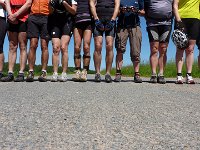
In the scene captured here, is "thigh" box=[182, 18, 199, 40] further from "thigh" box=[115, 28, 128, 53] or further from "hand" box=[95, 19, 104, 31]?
"hand" box=[95, 19, 104, 31]

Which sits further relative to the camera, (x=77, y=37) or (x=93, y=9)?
(x=77, y=37)

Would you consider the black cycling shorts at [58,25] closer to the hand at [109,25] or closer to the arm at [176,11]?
the hand at [109,25]

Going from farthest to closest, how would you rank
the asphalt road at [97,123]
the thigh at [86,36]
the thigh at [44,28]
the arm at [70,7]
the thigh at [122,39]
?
the thigh at [122,39]
the thigh at [86,36]
the thigh at [44,28]
the arm at [70,7]
the asphalt road at [97,123]

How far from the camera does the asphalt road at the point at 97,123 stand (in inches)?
89.7

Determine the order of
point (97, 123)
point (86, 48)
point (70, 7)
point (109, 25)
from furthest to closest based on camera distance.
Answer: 1. point (86, 48)
2. point (109, 25)
3. point (70, 7)
4. point (97, 123)

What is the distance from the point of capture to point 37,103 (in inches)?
147

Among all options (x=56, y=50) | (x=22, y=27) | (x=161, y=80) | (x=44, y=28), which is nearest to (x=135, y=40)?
(x=161, y=80)

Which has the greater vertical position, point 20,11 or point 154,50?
point 20,11

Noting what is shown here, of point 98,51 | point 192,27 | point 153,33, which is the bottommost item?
point 98,51

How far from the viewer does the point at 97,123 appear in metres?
2.83

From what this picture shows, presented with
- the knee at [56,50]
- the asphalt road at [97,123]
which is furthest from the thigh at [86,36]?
the asphalt road at [97,123]

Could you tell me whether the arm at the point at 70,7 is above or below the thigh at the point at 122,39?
above

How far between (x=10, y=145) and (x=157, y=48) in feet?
16.3

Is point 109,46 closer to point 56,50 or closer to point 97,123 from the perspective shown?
point 56,50
